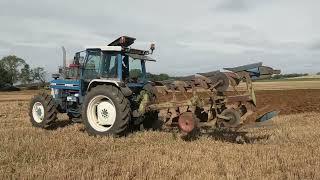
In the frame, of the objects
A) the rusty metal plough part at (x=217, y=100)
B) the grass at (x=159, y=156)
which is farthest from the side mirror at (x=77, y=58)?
the rusty metal plough part at (x=217, y=100)

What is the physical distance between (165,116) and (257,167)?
380 cm

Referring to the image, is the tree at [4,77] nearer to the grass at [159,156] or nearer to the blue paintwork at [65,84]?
the blue paintwork at [65,84]

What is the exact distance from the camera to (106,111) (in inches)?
438

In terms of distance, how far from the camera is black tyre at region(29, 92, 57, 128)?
12602 millimetres

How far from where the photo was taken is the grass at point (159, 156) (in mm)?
6699

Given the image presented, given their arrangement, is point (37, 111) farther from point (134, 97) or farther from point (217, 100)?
point (217, 100)

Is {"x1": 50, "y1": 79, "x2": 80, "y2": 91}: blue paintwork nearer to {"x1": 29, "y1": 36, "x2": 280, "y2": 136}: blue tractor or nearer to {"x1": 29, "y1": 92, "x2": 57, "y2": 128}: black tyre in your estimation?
{"x1": 29, "y1": 36, "x2": 280, "y2": 136}: blue tractor

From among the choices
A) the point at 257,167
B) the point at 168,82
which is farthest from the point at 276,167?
the point at 168,82

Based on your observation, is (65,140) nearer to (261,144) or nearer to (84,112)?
(84,112)

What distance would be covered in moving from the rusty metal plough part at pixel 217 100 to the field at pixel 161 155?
43 cm

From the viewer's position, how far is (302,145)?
9273mm

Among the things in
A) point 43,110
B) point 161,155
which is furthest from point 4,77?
point 161,155

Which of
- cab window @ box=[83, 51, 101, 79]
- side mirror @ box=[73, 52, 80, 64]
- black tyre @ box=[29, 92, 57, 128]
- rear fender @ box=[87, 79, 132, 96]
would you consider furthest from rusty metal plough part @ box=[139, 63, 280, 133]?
black tyre @ box=[29, 92, 57, 128]

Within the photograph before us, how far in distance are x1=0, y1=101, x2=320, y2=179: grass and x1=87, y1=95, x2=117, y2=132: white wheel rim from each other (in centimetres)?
44
